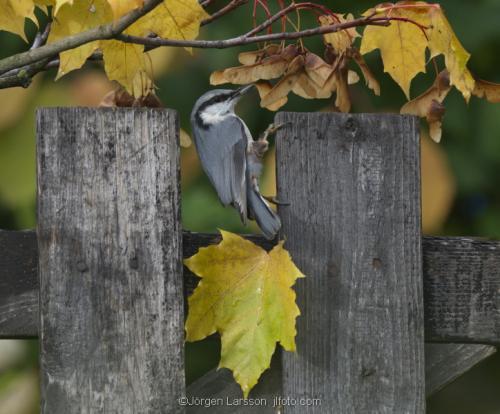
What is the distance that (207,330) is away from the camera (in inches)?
82.6

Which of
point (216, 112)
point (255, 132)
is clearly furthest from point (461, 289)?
point (255, 132)

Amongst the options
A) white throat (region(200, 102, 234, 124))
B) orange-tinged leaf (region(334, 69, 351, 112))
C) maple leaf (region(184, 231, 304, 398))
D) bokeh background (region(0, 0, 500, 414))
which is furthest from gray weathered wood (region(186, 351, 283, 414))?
bokeh background (region(0, 0, 500, 414))

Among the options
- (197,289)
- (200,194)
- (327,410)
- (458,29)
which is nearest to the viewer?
(197,289)

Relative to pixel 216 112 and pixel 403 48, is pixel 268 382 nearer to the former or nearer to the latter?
pixel 403 48

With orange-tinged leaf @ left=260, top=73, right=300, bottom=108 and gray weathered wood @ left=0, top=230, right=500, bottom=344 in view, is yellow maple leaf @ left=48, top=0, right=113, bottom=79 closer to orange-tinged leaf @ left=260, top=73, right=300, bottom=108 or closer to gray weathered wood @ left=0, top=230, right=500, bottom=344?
orange-tinged leaf @ left=260, top=73, right=300, bottom=108

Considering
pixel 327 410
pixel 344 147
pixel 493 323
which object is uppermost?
pixel 344 147

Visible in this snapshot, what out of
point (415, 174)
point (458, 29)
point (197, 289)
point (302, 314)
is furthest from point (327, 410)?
point (458, 29)

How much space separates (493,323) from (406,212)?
36 centimetres

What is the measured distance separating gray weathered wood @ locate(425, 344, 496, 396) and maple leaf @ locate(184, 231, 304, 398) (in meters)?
0.51

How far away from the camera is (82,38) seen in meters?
1.82

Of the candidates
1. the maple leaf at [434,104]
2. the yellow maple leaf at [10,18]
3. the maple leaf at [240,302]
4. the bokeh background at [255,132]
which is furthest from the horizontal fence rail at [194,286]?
the bokeh background at [255,132]

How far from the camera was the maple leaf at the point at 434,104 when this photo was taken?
7.34 ft

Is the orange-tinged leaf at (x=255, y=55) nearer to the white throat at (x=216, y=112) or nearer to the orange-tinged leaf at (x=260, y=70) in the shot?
the orange-tinged leaf at (x=260, y=70)

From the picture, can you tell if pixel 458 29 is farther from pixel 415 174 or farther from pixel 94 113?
pixel 94 113
